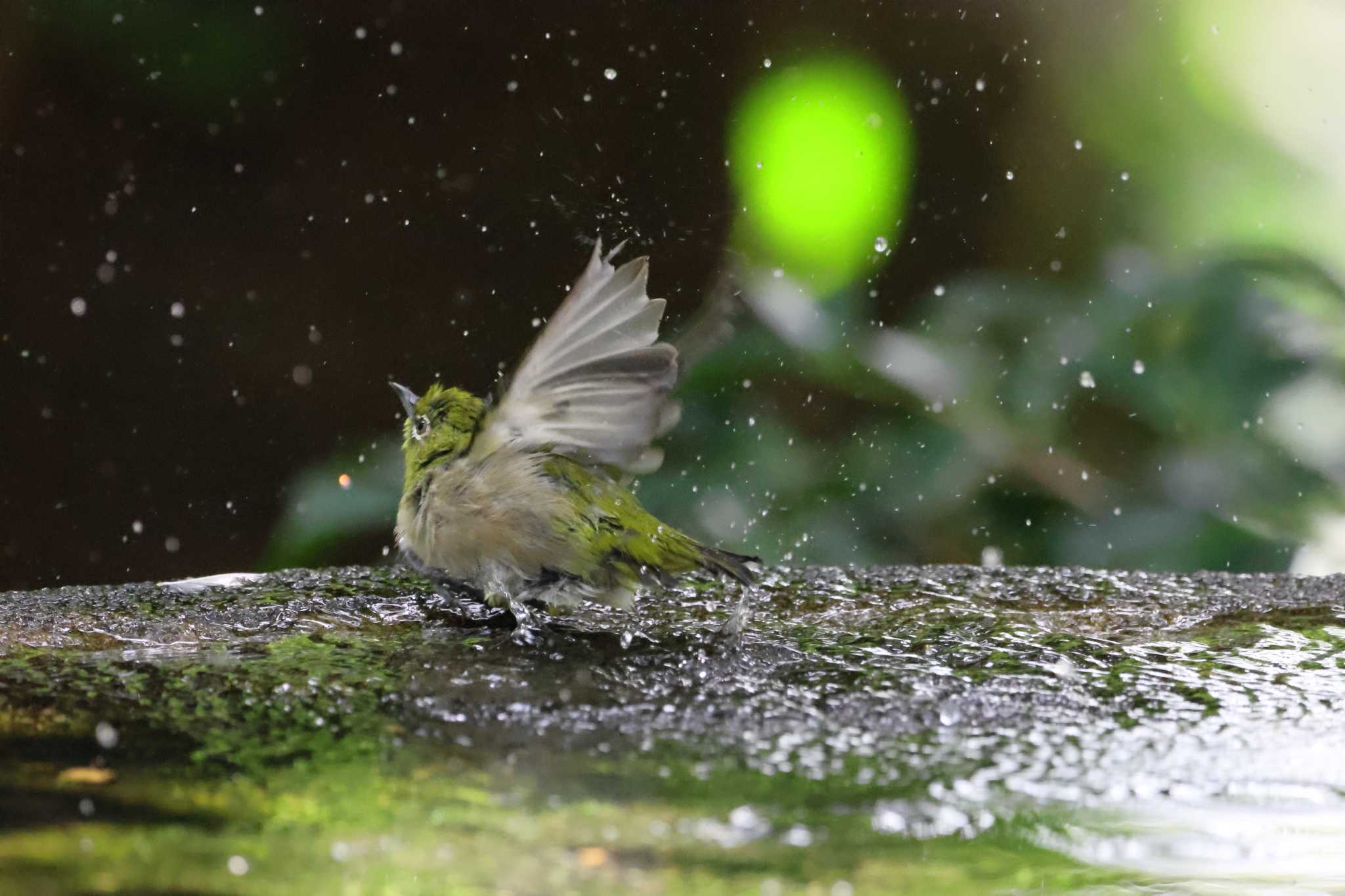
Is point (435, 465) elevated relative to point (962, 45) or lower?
lower

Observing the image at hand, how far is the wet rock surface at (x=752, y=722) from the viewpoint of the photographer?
1.24m

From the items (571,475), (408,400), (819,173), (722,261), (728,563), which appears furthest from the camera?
(722,261)

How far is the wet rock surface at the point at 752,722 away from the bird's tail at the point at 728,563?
79 millimetres

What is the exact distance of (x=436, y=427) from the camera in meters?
2.47

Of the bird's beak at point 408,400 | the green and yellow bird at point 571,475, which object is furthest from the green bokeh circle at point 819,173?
the green and yellow bird at point 571,475

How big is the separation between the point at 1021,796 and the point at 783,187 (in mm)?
2973

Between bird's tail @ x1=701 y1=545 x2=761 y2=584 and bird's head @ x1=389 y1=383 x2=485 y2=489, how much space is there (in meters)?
0.43

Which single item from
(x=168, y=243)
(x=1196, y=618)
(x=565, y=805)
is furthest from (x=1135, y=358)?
(x=168, y=243)

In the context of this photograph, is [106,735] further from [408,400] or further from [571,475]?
[408,400]

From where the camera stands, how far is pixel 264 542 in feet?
16.7

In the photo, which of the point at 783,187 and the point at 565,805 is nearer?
the point at 565,805

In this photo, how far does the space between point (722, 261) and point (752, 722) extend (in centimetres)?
335

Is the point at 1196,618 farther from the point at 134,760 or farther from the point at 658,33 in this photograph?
the point at 658,33

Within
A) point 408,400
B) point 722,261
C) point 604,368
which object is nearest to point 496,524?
point 604,368
